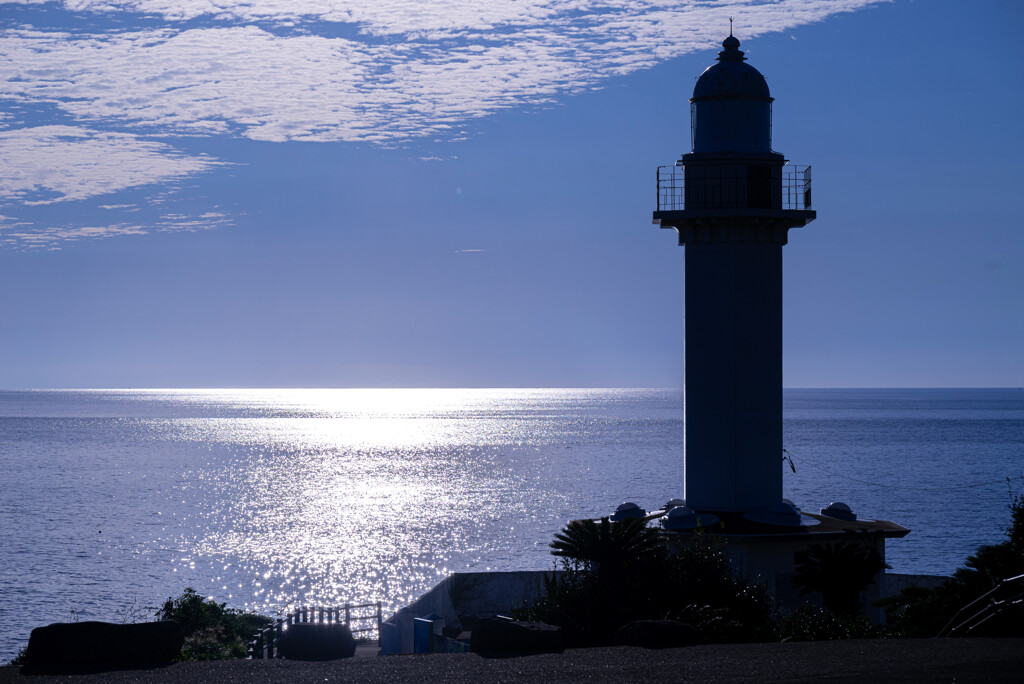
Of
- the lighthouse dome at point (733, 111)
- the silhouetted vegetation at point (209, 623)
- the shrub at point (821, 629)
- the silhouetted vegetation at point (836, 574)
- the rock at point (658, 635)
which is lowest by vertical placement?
the silhouetted vegetation at point (209, 623)

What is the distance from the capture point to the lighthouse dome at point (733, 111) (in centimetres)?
3372

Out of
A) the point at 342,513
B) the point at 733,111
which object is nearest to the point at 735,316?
the point at 733,111

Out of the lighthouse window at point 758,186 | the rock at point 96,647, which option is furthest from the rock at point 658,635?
the lighthouse window at point 758,186

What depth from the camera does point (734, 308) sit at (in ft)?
108

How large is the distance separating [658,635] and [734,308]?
64.4ft

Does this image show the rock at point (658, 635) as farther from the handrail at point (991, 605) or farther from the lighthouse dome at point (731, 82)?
the lighthouse dome at point (731, 82)

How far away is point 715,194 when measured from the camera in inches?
1312

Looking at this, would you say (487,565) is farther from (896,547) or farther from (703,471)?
(703,471)

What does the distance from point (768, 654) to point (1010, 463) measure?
5899 inches

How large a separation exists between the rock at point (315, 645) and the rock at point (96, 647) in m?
1.43

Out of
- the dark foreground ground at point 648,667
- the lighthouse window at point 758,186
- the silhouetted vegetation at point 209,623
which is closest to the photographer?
the dark foreground ground at point 648,667

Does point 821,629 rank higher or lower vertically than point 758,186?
lower

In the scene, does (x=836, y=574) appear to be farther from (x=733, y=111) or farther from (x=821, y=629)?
(x=733, y=111)

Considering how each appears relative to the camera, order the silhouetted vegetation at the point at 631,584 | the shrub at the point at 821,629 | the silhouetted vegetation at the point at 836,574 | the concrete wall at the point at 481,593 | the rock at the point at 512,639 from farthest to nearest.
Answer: the concrete wall at the point at 481,593
the silhouetted vegetation at the point at 836,574
the silhouetted vegetation at the point at 631,584
the shrub at the point at 821,629
the rock at the point at 512,639
